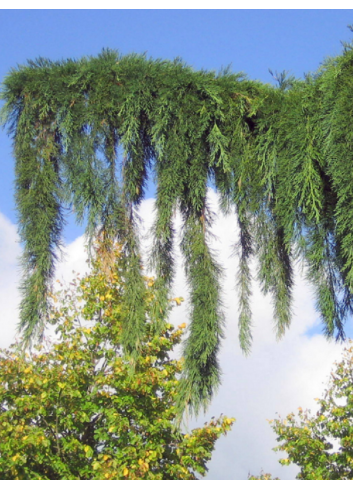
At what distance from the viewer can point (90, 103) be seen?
126 inches

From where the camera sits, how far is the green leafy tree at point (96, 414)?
412cm

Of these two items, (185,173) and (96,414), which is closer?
(185,173)

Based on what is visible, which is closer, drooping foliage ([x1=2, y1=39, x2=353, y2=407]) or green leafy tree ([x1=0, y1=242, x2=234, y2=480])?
drooping foliage ([x1=2, y1=39, x2=353, y2=407])

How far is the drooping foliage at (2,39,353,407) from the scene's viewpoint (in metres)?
3.01

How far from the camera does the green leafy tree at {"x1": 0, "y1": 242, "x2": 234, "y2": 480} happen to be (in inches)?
162

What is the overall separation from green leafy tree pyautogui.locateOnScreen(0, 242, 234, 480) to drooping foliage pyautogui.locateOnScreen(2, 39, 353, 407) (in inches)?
37.9

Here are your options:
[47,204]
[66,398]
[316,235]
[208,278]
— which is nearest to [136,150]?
[47,204]

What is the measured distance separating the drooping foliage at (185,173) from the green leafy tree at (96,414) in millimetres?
962

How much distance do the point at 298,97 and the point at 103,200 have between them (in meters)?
1.23

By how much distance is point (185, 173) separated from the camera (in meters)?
3.12

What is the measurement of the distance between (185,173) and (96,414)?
245cm

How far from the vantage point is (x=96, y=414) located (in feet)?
15.1

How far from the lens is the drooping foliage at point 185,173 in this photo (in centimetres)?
301

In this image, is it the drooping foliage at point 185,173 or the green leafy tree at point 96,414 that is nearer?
the drooping foliage at point 185,173
